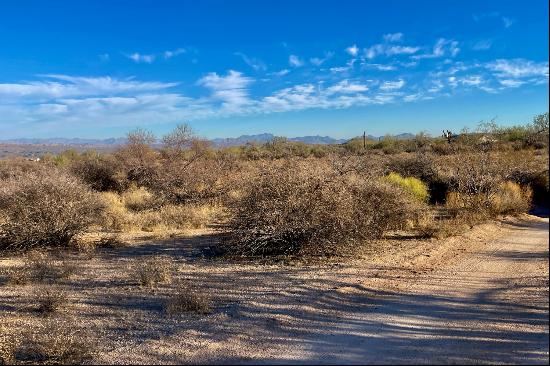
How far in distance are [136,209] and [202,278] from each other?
10.9m

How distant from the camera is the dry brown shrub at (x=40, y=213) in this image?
12.4 meters

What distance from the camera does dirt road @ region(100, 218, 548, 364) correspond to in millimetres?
5625

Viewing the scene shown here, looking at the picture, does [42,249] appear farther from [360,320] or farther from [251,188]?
[360,320]

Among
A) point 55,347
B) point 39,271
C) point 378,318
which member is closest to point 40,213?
point 39,271

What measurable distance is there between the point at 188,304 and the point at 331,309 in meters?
2.26

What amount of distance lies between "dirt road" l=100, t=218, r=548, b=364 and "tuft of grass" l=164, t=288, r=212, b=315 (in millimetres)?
361

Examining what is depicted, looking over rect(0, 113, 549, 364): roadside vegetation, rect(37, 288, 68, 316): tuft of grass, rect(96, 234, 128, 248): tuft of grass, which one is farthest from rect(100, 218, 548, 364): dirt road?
rect(96, 234, 128, 248): tuft of grass

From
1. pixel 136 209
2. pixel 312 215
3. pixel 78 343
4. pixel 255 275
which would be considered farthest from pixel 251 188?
pixel 136 209

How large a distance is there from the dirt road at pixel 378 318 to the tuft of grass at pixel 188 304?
361 millimetres

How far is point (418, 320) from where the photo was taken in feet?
22.1

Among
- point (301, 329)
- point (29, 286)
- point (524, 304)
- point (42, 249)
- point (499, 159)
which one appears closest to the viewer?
point (301, 329)

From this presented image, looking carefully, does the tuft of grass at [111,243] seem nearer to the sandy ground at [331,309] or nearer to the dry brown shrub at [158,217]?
the sandy ground at [331,309]

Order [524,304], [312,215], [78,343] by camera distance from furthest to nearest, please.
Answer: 1. [312,215]
2. [524,304]
3. [78,343]

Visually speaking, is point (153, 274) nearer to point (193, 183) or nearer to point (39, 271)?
point (39, 271)
